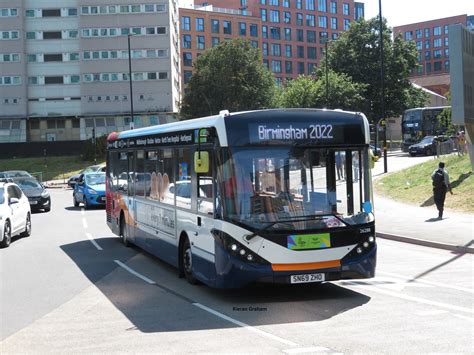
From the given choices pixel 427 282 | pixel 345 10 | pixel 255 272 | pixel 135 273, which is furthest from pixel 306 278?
pixel 345 10

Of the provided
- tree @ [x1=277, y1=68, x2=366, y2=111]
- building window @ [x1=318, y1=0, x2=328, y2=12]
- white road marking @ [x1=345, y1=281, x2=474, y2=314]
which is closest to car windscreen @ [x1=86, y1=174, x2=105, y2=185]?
white road marking @ [x1=345, y1=281, x2=474, y2=314]

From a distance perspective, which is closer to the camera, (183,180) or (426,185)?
(183,180)

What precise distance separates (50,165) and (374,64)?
1534 inches

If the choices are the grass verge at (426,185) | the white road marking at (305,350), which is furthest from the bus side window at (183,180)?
the grass verge at (426,185)

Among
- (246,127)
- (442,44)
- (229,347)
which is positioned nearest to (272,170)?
(246,127)

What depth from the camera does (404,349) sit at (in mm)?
A: 6523

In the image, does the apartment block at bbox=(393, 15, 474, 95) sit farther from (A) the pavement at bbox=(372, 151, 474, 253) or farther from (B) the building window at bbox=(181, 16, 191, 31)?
(A) the pavement at bbox=(372, 151, 474, 253)

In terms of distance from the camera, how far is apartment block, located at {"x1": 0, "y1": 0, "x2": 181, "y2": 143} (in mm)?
81938

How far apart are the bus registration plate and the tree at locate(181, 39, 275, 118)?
210ft

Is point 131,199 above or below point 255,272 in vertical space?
above

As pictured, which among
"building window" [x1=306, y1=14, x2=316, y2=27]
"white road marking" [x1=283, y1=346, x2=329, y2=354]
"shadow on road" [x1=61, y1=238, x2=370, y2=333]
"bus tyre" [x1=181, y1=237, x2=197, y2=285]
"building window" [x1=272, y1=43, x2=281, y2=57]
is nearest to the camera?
"white road marking" [x1=283, y1=346, x2=329, y2=354]

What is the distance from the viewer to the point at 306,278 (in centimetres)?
890

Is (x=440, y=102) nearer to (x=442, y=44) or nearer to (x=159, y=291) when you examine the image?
(x=442, y=44)

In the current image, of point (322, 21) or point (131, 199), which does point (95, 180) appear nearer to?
point (131, 199)
